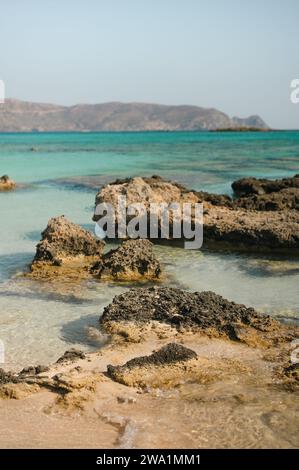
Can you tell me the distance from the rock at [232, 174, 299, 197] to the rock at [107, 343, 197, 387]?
13.7m

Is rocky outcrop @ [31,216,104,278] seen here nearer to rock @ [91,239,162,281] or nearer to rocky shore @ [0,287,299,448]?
rock @ [91,239,162,281]

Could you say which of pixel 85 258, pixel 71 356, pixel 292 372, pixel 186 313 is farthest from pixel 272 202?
pixel 71 356

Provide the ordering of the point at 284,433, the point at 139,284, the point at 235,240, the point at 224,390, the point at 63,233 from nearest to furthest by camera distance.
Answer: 1. the point at 284,433
2. the point at 224,390
3. the point at 139,284
4. the point at 63,233
5. the point at 235,240

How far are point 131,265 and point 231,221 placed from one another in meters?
3.66

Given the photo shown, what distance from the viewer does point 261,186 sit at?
806 inches

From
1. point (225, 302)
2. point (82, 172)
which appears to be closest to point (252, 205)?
point (225, 302)

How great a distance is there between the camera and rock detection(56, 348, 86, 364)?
645 cm

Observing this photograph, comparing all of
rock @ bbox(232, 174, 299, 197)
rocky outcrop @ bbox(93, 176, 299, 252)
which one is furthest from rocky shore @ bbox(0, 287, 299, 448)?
rock @ bbox(232, 174, 299, 197)

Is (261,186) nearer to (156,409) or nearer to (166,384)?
(166,384)

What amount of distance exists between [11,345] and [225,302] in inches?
116

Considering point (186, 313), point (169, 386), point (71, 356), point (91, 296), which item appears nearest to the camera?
point (169, 386)

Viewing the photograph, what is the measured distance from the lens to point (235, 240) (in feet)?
40.9
